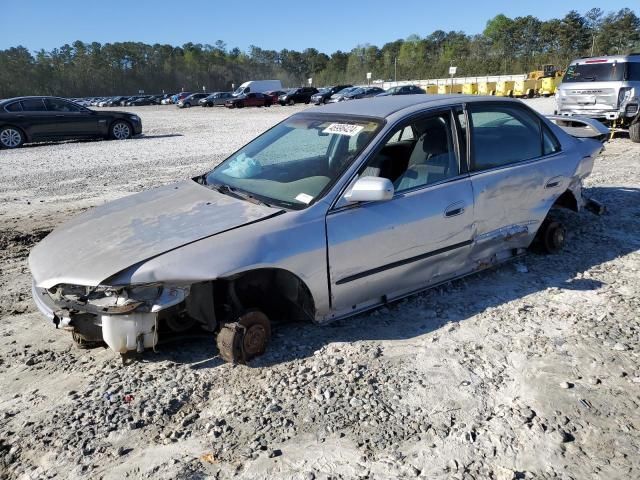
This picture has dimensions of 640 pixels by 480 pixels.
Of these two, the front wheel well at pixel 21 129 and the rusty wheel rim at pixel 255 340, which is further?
the front wheel well at pixel 21 129

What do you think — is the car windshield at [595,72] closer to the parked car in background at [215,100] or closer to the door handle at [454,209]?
the door handle at [454,209]

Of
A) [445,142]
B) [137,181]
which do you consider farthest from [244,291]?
[137,181]

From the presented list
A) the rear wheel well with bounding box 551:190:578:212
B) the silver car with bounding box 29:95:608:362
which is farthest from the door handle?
the rear wheel well with bounding box 551:190:578:212

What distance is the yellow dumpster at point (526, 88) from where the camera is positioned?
38.5 m

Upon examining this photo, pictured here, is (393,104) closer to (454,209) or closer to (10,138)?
(454,209)

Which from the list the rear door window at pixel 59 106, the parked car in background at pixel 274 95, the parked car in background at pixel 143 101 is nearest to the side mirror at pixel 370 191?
the rear door window at pixel 59 106

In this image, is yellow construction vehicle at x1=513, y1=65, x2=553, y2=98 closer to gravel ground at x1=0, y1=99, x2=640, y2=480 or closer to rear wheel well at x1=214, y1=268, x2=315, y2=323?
gravel ground at x1=0, y1=99, x2=640, y2=480

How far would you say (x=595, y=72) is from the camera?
1411 centimetres

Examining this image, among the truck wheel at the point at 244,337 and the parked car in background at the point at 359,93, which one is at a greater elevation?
the truck wheel at the point at 244,337

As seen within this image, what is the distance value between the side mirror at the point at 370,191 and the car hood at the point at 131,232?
1.64 feet

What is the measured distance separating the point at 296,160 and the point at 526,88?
39153 millimetres

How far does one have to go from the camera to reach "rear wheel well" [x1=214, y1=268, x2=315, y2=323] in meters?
3.31

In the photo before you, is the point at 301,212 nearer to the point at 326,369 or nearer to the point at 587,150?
the point at 326,369

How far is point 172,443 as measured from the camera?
2.62 meters
